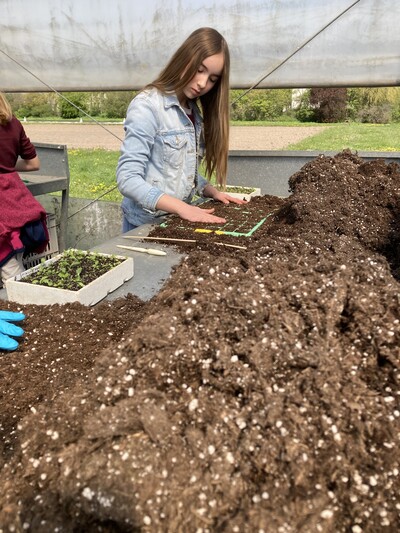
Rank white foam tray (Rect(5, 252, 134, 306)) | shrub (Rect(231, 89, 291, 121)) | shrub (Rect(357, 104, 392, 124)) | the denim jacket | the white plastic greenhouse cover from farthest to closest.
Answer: shrub (Rect(231, 89, 291, 121)) → shrub (Rect(357, 104, 392, 124)) → the white plastic greenhouse cover → the denim jacket → white foam tray (Rect(5, 252, 134, 306))

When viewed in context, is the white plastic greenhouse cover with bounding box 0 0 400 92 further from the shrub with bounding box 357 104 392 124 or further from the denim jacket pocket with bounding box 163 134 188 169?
the shrub with bounding box 357 104 392 124

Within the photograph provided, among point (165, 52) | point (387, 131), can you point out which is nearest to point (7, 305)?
point (165, 52)

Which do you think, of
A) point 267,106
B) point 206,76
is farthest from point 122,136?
point 206,76

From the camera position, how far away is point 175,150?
2.56 meters

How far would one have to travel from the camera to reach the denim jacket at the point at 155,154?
7.47 ft

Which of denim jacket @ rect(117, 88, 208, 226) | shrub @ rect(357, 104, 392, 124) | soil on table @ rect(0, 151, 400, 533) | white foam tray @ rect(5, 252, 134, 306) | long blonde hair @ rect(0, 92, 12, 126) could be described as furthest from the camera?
shrub @ rect(357, 104, 392, 124)

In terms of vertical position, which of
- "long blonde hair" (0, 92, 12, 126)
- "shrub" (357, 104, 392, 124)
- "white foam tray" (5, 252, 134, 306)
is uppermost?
"shrub" (357, 104, 392, 124)

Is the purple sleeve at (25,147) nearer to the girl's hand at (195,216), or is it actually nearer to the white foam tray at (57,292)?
the girl's hand at (195,216)

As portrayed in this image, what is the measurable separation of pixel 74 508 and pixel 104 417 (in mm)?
138

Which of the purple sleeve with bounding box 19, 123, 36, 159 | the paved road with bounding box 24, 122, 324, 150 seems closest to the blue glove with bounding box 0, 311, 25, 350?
the purple sleeve with bounding box 19, 123, 36, 159

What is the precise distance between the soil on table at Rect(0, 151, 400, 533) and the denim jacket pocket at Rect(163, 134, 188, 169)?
5.66 ft

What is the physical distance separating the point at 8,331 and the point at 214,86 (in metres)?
1.99

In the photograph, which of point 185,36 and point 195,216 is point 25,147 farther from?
point 185,36

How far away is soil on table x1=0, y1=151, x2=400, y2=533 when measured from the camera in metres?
0.61
